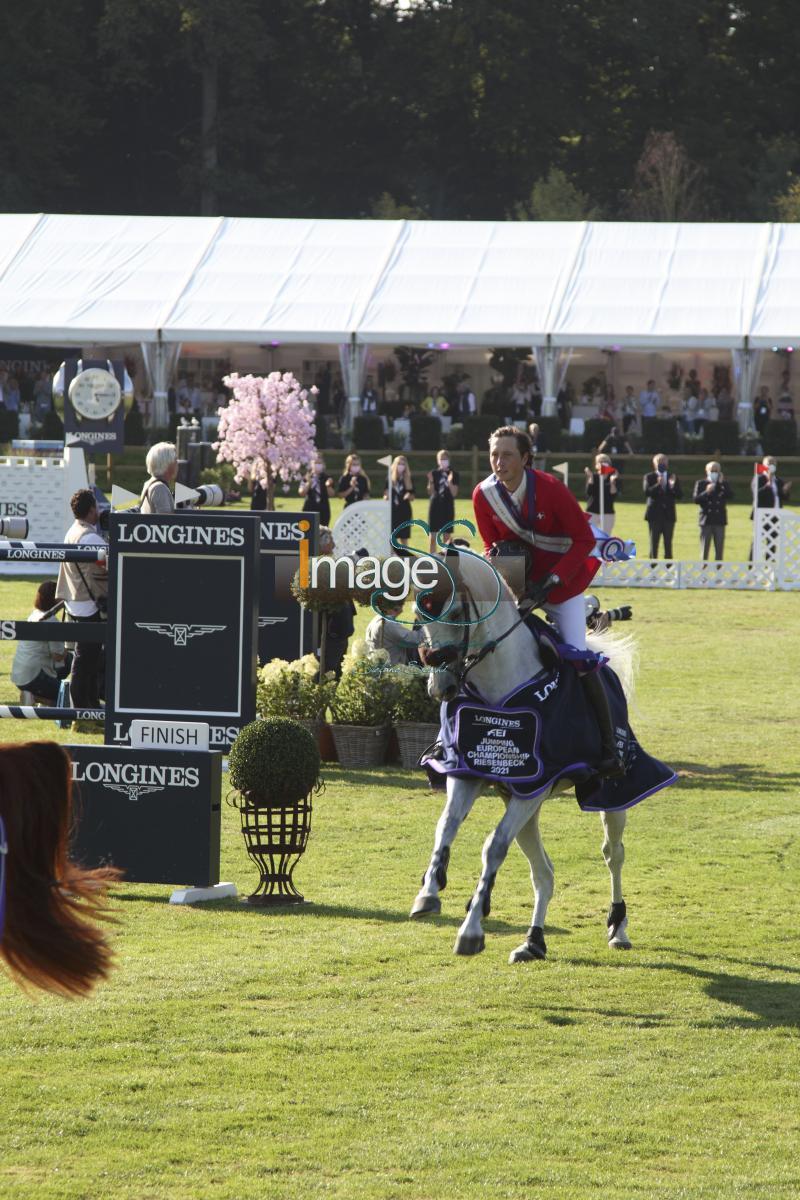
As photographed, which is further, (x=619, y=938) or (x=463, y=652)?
(x=619, y=938)

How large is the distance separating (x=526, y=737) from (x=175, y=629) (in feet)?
17.2

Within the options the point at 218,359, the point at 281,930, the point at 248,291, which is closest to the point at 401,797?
the point at 281,930

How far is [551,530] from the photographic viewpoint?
28.0 ft

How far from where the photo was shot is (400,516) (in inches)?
1125

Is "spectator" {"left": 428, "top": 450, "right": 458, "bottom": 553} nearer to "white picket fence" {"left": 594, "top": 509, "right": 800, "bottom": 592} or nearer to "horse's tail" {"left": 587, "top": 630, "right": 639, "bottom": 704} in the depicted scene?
"white picket fence" {"left": 594, "top": 509, "right": 800, "bottom": 592}

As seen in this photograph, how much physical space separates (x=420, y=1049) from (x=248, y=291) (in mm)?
38233

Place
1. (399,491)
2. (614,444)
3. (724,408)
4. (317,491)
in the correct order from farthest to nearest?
1. (724,408)
2. (614,444)
3. (317,491)
4. (399,491)

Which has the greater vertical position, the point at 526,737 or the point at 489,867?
the point at 526,737

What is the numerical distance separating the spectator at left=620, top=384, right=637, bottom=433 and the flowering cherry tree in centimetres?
1682

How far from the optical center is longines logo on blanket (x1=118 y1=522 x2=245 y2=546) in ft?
41.3

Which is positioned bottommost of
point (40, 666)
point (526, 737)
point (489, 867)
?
point (489, 867)

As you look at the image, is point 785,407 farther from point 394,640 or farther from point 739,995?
point 739,995

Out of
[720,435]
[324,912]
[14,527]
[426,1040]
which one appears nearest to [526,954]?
[426,1040]

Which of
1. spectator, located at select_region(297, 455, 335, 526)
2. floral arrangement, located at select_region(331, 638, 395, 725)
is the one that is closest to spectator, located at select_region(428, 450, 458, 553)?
spectator, located at select_region(297, 455, 335, 526)
